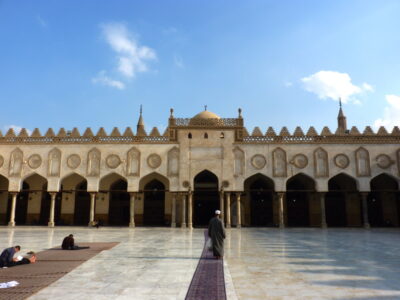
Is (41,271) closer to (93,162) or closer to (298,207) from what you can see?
(93,162)

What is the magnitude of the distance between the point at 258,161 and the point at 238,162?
1.54 metres

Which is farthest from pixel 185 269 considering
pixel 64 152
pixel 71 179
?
pixel 71 179

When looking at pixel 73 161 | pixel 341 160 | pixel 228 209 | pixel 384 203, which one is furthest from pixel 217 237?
pixel 384 203

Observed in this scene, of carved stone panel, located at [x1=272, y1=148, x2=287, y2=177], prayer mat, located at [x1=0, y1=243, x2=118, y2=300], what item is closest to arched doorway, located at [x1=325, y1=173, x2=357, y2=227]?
carved stone panel, located at [x1=272, y1=148, x2=287, y2=177]

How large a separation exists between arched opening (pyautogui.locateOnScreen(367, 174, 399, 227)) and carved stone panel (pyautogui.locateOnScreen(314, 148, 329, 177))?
18.2 ft

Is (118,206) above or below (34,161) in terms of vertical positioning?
below

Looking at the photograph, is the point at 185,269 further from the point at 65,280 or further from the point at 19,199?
the point at 19,199

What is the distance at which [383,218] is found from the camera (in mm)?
27594

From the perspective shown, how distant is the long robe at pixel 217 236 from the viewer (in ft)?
30.7

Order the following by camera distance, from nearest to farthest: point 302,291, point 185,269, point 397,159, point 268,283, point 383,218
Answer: point 302,291 < point 268,283 < point 185,269 < point 397,159 < point 383,218

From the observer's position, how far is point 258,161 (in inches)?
1016

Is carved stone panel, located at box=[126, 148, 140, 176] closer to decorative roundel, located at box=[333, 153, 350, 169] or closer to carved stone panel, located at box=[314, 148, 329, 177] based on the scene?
carved stone panel, located at box=[314, 148, 329, 177]

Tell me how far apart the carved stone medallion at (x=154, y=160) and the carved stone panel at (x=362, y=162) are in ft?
49.7

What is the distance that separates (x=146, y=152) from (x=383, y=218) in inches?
789
